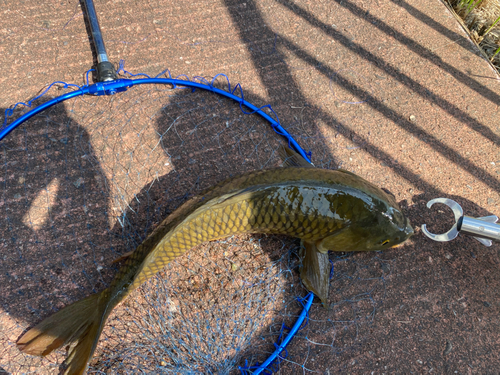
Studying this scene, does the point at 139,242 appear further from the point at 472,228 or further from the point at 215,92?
the point at 472,228

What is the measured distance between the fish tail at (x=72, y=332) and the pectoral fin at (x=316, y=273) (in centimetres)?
157

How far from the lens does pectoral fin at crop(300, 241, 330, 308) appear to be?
2.83 metres

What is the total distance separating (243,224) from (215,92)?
1.38 meters

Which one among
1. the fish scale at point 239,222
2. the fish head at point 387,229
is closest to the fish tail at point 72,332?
the fish scale at point 239,222

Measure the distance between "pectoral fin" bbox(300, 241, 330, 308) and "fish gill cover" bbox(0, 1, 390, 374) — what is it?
0.14 m

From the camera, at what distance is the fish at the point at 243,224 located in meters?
2.44

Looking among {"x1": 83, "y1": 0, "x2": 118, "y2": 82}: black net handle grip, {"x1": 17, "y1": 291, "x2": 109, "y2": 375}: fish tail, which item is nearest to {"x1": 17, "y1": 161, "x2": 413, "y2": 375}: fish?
{"x1": 17, "y1": 291, "x2": 109, "y2": 375}: fish tail

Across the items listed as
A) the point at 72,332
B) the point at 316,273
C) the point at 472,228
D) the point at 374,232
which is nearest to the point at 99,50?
the point at 72,332

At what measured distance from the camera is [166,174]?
3076mm

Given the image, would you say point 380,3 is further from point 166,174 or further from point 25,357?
point 25,357

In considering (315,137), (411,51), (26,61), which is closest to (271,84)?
(315,137)

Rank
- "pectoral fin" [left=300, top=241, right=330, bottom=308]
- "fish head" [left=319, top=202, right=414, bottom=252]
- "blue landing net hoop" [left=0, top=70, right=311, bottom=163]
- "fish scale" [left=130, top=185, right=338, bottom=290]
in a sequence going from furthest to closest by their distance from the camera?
1. "blue landing net hoop" [left=0, top=70, right=311, bottom=163]
2. "pectoral fin" [left=300, top=241, right=330, bottom=308]
3. "fish head" [left=319, top=202, right=414, bottom=252]
4. "fish scale" [left=130, top=185, right=338, bottom=290]

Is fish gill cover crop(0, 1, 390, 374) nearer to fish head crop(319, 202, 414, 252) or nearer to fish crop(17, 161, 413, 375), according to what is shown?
fish crop(17, 161, 413, 375)

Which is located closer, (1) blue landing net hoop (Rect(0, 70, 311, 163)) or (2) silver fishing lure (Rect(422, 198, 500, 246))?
(2) silver fishing lure (Rect(422, 198, 500, 246))
